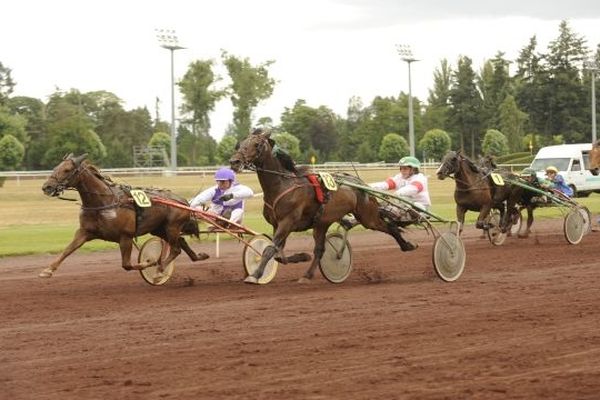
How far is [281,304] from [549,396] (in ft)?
15.9

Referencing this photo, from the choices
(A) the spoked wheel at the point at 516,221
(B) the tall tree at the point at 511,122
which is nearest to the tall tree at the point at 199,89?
(B) the tall tree at the point at 511,122

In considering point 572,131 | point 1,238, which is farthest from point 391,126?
point 1,238

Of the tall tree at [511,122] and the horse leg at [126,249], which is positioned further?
the tall tree at [511,122]

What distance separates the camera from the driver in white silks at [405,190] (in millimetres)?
13438

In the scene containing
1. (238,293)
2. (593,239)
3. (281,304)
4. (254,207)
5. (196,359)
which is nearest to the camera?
(196,359)

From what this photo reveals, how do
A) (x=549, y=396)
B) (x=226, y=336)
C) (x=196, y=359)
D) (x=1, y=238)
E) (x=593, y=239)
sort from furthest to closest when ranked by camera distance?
1. (x=1, y=238)
2. (x=593, y=239)
3. (x=226, y=336)
4. (x=196, y=359)
5. (x=549, y=396)

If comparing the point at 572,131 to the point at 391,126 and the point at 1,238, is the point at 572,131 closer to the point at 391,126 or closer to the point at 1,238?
the point at 391,126

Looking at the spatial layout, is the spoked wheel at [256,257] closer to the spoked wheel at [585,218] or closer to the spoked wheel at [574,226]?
the spoked wheel at [574,226]

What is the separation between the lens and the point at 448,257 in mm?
12891

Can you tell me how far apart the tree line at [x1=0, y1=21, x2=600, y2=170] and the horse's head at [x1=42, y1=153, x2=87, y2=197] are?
172 ft

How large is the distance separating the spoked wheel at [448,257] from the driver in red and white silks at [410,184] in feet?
3.14

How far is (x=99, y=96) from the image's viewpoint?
293 feet

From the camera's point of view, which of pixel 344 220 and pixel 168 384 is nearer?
pixel 168 384

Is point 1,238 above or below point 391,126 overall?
below
